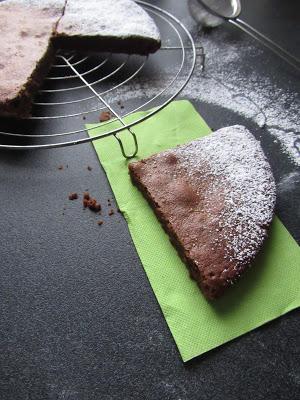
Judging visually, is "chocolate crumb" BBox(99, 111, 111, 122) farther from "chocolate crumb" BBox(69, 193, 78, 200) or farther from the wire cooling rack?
"chocolate crumb" BBox(69, 193, 78, 200)

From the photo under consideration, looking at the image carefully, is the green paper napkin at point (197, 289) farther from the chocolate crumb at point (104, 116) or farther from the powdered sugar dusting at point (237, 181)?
the chocolate crumb at point (104, 116)

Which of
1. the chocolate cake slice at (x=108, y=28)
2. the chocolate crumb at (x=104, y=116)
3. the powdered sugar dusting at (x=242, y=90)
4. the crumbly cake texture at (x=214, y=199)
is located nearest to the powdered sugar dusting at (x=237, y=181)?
the crumbly cake texture at (x=214, y=199)

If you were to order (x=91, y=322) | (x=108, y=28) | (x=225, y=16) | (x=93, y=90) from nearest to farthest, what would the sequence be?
(x=91, y=322)
(x=93, y=90)
(x=108, y=28)
(x=225, y=16)

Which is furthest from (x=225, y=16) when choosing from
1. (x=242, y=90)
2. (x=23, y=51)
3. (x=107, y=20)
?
(x=23, y=51)

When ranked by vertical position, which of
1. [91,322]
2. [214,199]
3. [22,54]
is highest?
[22,54]

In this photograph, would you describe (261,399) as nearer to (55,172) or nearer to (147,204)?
(147,204)

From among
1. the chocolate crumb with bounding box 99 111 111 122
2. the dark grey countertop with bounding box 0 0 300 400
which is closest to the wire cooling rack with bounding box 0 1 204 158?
the chocolate crumb with bounding box 99 111 111 122

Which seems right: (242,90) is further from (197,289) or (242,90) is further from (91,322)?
(91,322)
